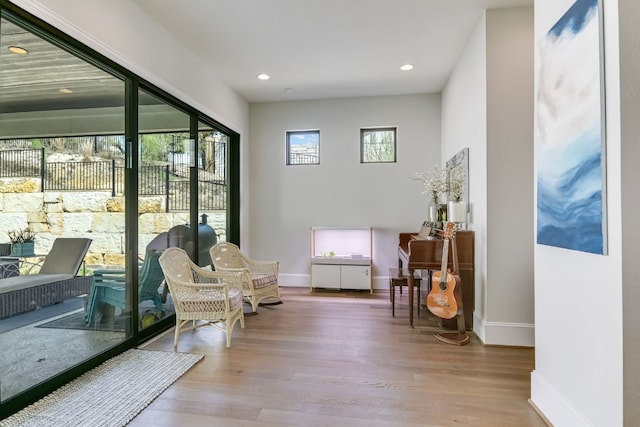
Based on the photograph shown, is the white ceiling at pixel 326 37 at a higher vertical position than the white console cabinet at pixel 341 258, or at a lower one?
higher

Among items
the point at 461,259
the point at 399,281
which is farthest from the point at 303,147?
the point at 461,259

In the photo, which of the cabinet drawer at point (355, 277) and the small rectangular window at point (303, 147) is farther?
the small rectangular window at point (303, 147)

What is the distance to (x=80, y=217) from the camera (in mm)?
2555

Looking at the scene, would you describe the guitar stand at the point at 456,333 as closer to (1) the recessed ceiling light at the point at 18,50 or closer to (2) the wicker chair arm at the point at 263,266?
(2) the wicker chair arm at the point at 263,266

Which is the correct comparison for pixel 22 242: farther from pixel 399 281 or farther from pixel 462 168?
pixel 462 168

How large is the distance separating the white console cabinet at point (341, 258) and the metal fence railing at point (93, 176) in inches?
79.7

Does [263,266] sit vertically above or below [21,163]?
below

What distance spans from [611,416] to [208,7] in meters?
3.92

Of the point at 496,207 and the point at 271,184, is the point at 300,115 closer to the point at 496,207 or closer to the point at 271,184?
the point at 271,184

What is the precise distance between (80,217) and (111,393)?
135 centimetres

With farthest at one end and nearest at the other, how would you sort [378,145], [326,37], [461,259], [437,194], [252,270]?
[378,145] < [252,270] < [437,194] < [326,37] < [461,259]

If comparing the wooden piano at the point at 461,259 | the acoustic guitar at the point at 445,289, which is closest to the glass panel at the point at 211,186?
the wooden piano at the point at 461,259

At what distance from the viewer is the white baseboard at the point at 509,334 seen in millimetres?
2965

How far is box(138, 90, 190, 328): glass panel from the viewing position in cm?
312
